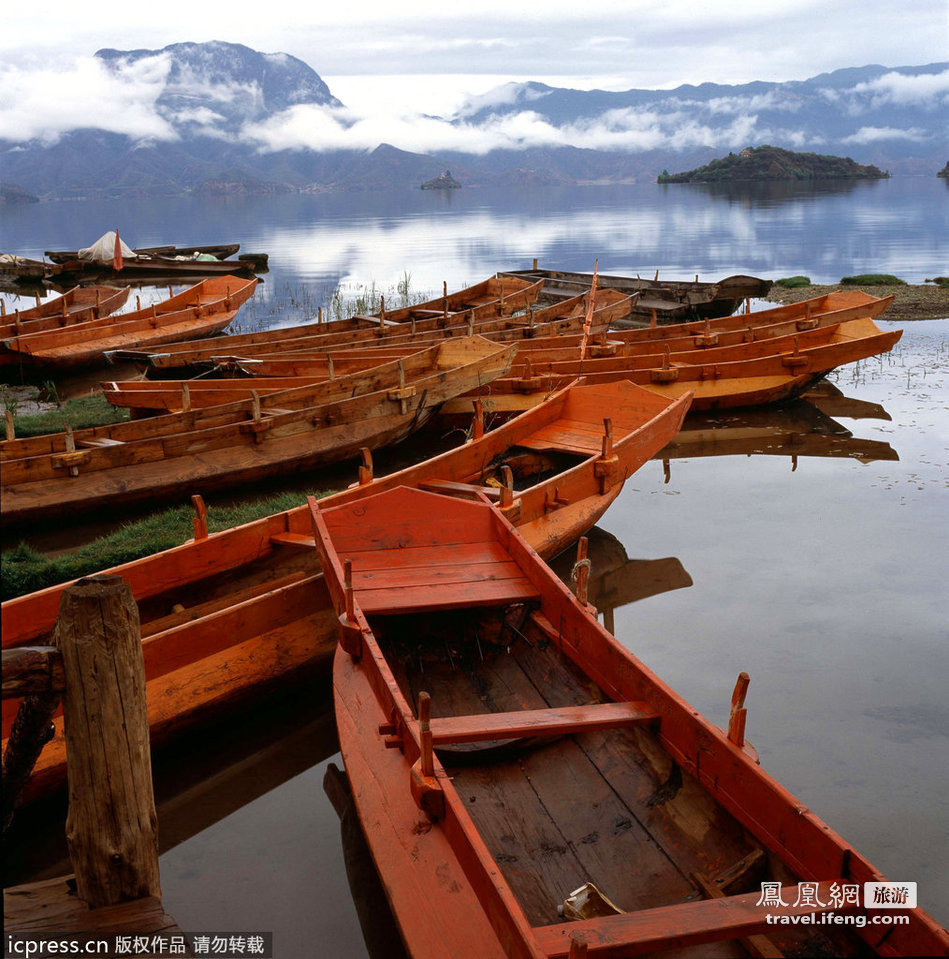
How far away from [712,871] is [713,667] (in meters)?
3.28

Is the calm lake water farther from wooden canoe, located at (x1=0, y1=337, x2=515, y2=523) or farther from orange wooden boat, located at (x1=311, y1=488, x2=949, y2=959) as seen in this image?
wooden canoe, located at (x1=0, y1=337, x2=515, y2=523)

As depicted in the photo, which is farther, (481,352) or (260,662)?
(481,352)

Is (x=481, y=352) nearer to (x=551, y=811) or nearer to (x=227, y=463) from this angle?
(x=227, y=463)

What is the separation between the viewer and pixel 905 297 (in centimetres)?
2381

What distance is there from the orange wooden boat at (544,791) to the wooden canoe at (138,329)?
1027cm

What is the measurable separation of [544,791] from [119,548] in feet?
16.9

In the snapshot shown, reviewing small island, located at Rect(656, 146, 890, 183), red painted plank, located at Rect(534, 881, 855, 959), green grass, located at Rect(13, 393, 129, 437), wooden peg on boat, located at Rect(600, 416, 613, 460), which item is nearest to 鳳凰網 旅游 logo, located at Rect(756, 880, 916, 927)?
red painted plank, located at Rect(534, 881, 855, 959)

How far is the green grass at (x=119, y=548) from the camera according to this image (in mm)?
7664

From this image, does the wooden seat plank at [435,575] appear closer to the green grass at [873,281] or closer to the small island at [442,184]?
the green grass at [873,281]

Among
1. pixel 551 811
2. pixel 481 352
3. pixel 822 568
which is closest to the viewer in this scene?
pixel 551 811

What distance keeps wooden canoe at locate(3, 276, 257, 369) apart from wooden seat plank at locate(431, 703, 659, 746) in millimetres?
11612

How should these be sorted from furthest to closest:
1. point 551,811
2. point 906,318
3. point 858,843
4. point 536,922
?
point 906,318
point 858,843
point 551,811
point 536,922

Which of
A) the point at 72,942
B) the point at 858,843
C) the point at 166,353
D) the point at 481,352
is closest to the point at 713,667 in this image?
the point at 858,843

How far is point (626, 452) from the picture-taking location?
8977 millimetres
